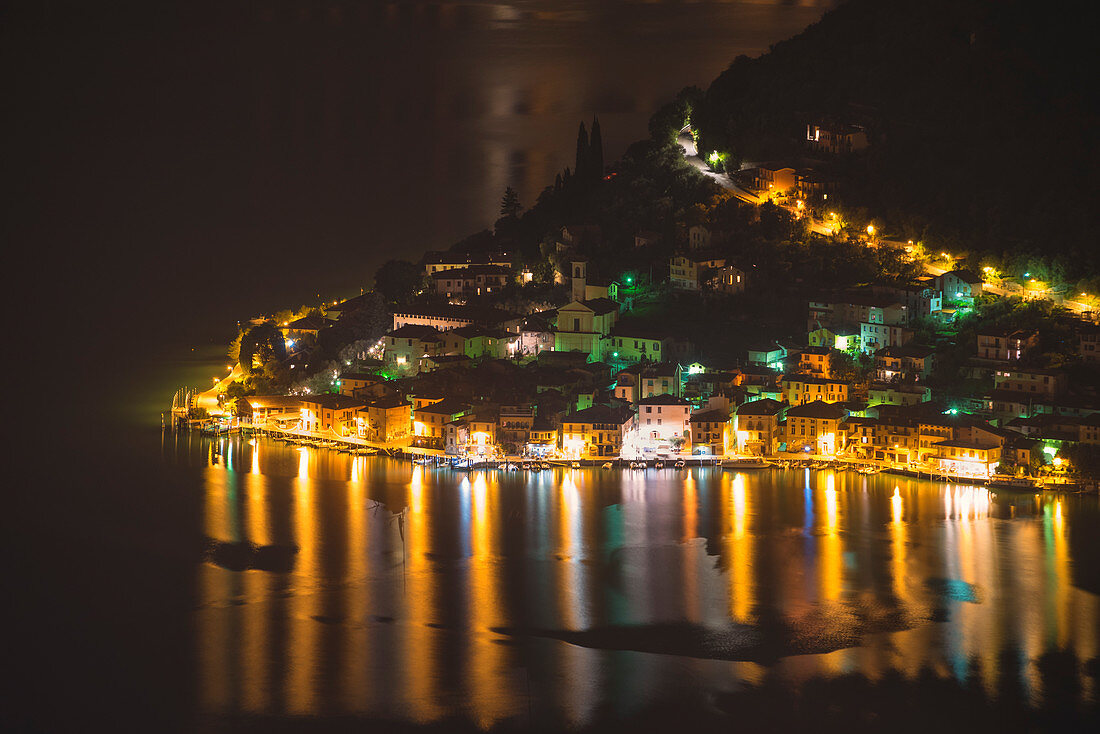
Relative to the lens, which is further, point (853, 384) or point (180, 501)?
point (853, 384)

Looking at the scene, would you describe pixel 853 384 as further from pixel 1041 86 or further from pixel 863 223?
pixel 1041 86

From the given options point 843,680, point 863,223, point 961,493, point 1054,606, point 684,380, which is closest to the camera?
point 843,680

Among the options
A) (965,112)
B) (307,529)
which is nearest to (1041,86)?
(965,112)

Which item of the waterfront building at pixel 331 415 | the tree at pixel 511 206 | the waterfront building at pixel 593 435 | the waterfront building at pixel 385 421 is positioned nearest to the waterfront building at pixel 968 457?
the waterfront building at pixel 593 435

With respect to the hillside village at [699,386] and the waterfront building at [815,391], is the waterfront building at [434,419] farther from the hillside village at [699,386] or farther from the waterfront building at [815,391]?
the waterfront building at [815,391]

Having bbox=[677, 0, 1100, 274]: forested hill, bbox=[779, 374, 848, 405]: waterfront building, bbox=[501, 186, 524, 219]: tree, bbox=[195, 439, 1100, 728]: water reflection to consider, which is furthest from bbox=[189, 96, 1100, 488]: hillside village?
bbox=[501, 186, 524, 219]: tree

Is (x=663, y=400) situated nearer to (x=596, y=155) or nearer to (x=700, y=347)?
(x=700, y=347)

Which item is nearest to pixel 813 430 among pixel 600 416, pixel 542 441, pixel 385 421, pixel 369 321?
pixel 600 416

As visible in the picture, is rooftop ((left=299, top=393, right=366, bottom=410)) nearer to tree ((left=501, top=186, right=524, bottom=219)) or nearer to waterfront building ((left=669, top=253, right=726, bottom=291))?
waterfront building ((left=669, top=253, right=726, bottom=291))
